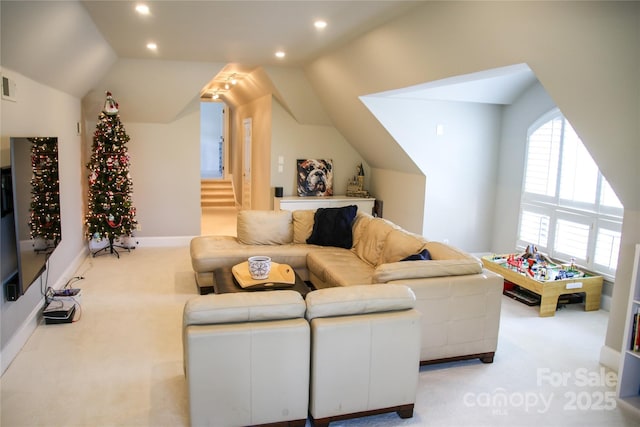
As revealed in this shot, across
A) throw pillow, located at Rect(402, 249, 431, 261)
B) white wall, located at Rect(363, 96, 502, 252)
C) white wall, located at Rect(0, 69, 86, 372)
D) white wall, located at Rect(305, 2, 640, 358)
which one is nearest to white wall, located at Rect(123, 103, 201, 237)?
white wall, located at Rect(0, 69, 86, 372)

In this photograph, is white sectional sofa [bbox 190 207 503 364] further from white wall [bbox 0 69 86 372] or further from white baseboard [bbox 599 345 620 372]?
white wall [bbox 0 69 86 372]

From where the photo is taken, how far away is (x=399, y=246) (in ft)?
15.0

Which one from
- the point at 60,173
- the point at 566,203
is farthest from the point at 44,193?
the point at 566,203

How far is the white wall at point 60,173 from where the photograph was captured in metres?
3.70

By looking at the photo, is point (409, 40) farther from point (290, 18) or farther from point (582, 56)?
point (582, 56)

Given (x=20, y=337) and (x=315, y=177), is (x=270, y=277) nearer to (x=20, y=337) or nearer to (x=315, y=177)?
(x=20, y=337)

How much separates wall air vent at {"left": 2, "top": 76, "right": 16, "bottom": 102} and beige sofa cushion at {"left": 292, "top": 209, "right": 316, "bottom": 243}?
10.0 feet

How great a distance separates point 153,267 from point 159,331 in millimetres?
2195

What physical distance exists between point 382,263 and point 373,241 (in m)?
0.37

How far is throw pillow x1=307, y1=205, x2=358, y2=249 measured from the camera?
219 inches

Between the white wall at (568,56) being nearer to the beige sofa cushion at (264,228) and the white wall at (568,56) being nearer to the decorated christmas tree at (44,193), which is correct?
the beige sofa cushion at (264,228)

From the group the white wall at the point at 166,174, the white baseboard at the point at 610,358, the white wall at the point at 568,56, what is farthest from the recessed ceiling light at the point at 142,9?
the white baseboard at the point at 610,358

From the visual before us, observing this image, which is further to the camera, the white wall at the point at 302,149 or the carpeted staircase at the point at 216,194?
the carpeted staircase at the point at 216,194

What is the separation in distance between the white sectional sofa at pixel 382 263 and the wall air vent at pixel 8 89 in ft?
7.26
